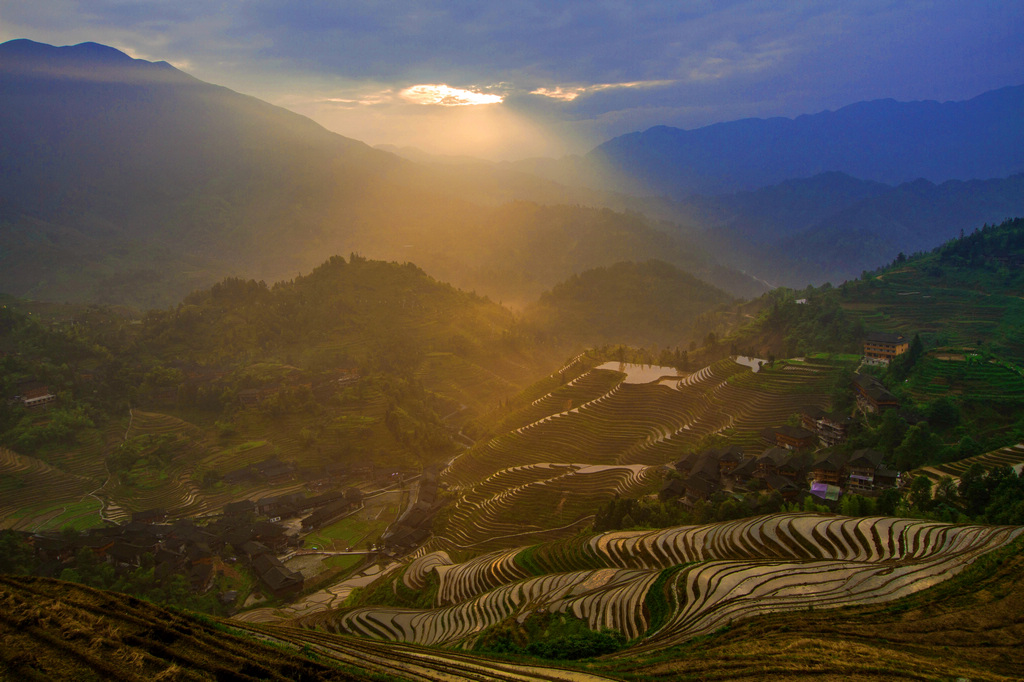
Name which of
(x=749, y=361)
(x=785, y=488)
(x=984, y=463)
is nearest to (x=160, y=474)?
(x=785, y=488)

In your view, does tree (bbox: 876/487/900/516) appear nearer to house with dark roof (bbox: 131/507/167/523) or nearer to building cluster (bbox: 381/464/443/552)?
building cluster (bbox: 381/464/443/552)

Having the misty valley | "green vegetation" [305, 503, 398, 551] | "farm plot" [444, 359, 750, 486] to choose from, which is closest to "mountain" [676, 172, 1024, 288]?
the misty valley

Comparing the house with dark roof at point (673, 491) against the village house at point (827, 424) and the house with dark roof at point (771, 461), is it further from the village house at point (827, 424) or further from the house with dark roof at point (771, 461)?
the village house at point (827, 424)

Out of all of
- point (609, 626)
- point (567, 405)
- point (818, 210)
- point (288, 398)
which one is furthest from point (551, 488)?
point (818, 210)

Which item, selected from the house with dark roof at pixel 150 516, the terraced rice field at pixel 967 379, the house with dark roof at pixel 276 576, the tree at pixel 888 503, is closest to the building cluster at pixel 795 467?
the tree at pixel 888 503

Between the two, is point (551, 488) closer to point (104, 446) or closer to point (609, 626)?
point (609, 626)

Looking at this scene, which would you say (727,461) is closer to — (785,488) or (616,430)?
(785,488)
